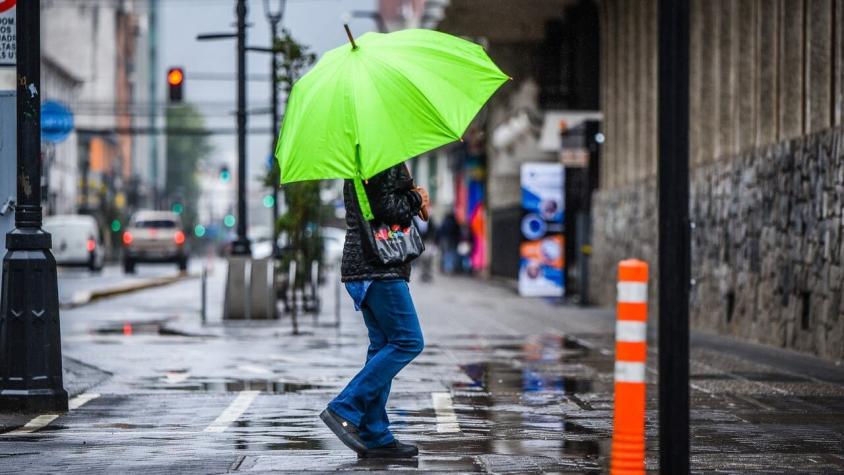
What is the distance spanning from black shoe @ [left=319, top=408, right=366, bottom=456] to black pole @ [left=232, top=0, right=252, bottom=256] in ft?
52.1

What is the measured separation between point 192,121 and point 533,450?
174203mm

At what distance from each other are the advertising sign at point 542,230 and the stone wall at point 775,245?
26.2 feet

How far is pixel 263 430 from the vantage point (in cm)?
988

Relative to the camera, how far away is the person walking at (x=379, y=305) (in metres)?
8.36

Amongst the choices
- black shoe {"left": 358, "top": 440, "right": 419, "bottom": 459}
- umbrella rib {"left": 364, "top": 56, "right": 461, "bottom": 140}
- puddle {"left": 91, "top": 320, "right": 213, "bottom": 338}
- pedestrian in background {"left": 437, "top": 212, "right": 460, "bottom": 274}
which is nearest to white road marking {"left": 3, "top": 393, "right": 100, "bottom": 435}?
black shoe {"left": 358, "top": 440, "right": 419, "bottom": 459}

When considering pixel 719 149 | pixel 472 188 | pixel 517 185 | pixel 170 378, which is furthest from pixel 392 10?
pixel 170 378

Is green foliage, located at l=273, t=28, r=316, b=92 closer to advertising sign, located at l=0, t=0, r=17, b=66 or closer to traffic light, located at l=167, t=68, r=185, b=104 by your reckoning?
traffic light, located at l=167, t=68, r=185, b=104

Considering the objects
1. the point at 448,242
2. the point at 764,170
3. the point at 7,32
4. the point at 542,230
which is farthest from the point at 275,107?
the point at 448,242

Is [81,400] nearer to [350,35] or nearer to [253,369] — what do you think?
[253,369]

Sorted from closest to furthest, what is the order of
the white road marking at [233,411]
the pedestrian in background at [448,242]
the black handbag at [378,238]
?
the black handbag at [378,238], the white road marking at [233,411], the pedestrian in background at [448,242]

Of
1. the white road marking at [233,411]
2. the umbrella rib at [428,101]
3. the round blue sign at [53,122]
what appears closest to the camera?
the umbrella rib at [428,101]

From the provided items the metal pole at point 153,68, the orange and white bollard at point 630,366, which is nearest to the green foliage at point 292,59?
the orange and white bollard at point 630,366

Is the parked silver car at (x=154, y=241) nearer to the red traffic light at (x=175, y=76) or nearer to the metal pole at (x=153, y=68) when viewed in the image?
the red traffic light at (x=175, y=76)

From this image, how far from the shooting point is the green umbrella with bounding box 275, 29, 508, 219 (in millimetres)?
8156
